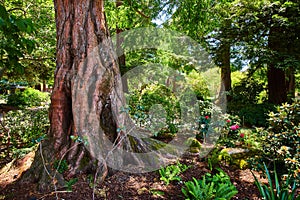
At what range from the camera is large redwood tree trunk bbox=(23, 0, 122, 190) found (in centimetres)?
230

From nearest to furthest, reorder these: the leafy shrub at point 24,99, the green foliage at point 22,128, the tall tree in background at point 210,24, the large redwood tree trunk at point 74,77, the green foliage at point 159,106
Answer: the large redwood tree trunk at point 74,77, the tall tree in background at point 210,24, the green foliage at point 22,128, the green foliage at point 159,106, the leafy shrub at point 24,99

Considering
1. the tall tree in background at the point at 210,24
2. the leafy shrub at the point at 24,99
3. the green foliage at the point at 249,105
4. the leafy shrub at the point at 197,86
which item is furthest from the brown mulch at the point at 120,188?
the leafy shrub at the point at 24,99

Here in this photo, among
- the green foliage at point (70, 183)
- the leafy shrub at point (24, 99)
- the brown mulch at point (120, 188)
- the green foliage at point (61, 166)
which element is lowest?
the brown mulch at point (120, 188)

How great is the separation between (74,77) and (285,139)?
8.79 ft

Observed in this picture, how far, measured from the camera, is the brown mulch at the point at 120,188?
6.60ft

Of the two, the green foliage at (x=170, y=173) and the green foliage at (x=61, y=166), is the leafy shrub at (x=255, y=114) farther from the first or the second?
the green foliage at (x=61, y=166)

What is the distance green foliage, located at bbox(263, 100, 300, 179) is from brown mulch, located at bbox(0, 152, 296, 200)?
50 centimetres

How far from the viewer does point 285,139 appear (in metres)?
2.39

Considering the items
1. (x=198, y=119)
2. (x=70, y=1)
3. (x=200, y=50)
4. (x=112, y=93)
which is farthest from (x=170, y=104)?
(x=200, y=50)

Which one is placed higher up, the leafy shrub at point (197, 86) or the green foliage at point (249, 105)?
the leafy shrub at point (197, 86)

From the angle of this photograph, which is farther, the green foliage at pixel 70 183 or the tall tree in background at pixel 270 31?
the tall tree in background at pixel 270 31

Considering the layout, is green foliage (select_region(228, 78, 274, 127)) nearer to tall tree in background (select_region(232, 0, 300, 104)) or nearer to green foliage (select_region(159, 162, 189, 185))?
tall tree in background (select_region(232, 0, 300, 104))

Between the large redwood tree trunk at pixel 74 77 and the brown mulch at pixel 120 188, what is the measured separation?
0.20 m

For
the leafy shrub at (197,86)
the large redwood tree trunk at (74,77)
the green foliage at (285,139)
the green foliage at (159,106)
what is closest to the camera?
the green foliage at (285,139)
